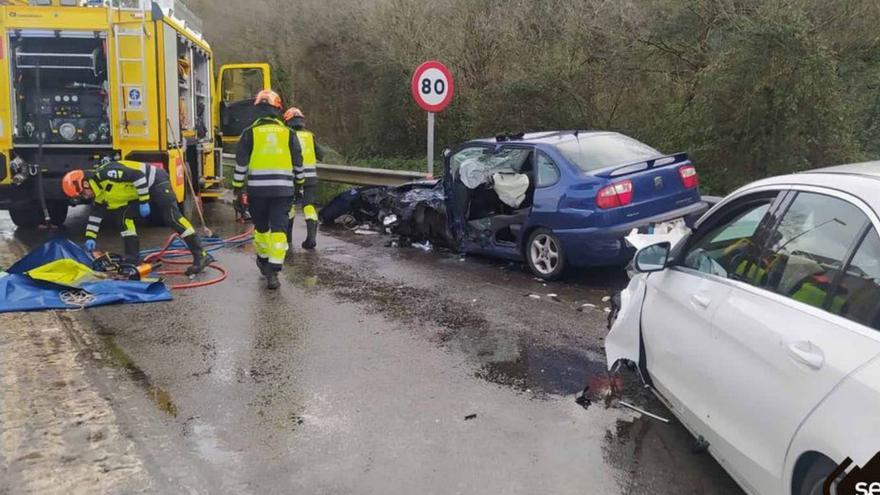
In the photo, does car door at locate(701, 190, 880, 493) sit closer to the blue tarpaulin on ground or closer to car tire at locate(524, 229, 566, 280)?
car tire at locate(524, 229, 566, 280)

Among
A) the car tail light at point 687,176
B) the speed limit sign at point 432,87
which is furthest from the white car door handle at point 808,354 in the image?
the speed limit sign at point 432,87

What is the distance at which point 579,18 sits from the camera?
1286 cm

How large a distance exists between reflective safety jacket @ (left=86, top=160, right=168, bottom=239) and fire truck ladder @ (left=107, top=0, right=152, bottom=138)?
2146mm

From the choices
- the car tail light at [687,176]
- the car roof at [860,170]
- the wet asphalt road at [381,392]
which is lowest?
the wet asphalt road at [381,392]

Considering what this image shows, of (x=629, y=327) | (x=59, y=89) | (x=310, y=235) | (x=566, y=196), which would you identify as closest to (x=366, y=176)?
(x=310, y=235)

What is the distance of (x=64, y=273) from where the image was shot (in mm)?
6926

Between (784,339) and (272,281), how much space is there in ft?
18.5

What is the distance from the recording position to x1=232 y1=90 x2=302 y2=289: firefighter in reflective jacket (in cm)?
749

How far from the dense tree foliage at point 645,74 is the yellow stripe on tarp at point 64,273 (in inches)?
299

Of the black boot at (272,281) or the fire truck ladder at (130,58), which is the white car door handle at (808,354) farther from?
the fire truck ladder at (130,58)

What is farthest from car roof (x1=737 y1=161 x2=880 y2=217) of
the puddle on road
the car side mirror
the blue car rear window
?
the blue car rear window

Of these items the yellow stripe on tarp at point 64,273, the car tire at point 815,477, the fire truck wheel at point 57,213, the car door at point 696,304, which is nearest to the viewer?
the car tire at point 815,477

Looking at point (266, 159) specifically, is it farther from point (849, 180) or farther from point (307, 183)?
point (849, 180)

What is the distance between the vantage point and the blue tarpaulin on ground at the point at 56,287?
655 centimetres
